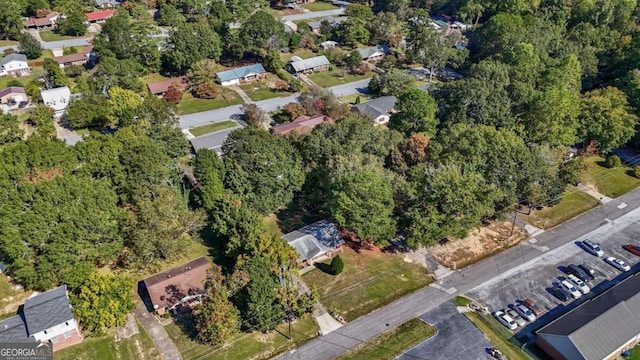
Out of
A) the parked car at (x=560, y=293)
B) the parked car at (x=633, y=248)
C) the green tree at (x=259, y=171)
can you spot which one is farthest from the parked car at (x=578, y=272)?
the green tree at (x=259, y=171)

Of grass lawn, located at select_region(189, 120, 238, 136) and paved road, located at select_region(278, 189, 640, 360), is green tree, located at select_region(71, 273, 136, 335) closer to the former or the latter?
paved road, located at select_region(278, 189, 640, 360)

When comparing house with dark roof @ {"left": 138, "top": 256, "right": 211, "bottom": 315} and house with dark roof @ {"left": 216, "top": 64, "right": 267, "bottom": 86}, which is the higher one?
house with dark roof @ {"left": 216, "top": 64, "right": 267, "bottom": 86}

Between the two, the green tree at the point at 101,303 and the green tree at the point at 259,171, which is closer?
the green tree at the point at 101,303

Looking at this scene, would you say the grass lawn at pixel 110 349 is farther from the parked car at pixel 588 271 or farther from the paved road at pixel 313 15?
the paved road at pixel 313 15

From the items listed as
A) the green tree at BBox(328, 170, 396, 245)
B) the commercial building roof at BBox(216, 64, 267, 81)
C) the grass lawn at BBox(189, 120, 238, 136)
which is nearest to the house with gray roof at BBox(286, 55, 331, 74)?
the commercial building roof at BBox(216, 64, 267, 81)

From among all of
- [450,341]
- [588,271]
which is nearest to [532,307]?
[588,271]

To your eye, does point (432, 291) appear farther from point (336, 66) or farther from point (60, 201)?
point (336, 66)
